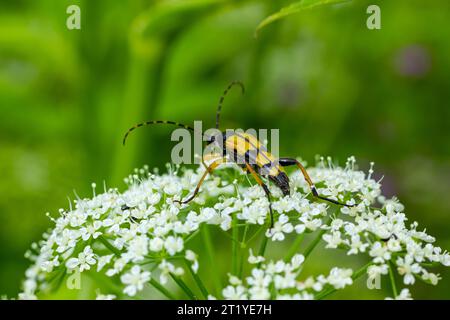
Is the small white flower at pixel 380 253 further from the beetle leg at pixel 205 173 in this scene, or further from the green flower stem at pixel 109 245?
the green flower stem at pixel 109 245

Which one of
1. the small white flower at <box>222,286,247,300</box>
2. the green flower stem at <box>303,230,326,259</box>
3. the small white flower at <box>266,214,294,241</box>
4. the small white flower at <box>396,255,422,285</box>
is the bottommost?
the small white flower at <box>222,286,247,300</box>

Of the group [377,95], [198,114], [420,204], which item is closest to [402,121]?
[377,95]

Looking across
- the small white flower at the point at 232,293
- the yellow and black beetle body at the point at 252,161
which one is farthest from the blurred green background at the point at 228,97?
the small white flower at the point at 232,293

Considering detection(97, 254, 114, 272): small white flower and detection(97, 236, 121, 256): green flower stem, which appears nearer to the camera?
detection(97, 254, 114, 272): small white flower

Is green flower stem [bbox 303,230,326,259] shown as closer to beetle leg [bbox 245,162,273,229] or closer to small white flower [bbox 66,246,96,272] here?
beetle leg [bbox 245,162,273,229]

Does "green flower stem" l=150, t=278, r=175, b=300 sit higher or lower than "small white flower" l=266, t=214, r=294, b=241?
lower

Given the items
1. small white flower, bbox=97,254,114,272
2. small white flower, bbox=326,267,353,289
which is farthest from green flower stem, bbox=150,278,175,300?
small white flower, bbox=326,267,353,289

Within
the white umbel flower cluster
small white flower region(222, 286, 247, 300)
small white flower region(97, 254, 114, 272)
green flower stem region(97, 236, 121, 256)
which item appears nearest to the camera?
small white flower region(222, 286, 247, 300)
